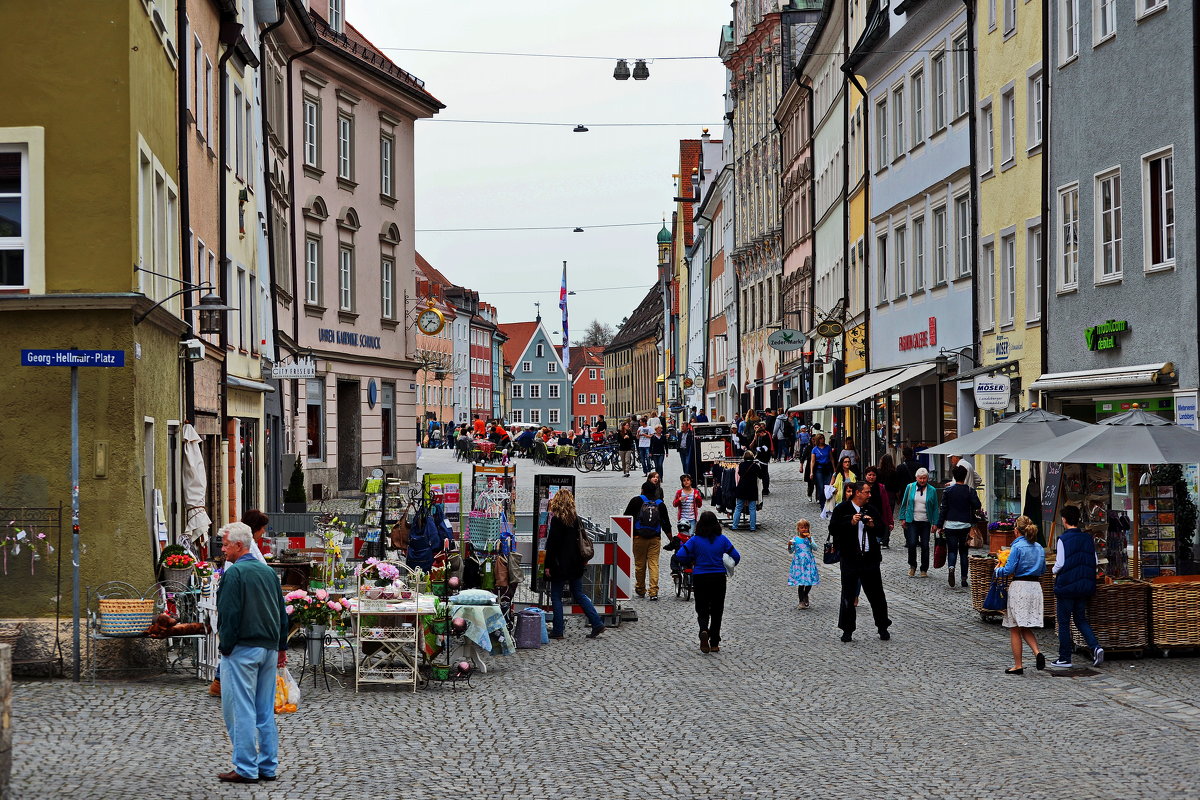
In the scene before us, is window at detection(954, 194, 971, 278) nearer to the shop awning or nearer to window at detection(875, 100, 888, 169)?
the shop awning

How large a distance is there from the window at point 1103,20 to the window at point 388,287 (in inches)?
906

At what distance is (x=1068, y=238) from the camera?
85.6 ft

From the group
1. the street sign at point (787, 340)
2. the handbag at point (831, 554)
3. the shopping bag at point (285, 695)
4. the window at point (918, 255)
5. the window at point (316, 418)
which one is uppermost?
the window at point (918, 255)

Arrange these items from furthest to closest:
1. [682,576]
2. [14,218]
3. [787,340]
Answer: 1. [787,340]
2. [682,576]
3. [14,218]

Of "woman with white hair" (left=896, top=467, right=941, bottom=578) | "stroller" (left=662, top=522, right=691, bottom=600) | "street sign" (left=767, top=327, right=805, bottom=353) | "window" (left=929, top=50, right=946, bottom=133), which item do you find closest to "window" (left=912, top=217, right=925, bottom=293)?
"window" (left=929, top=50, right=946, bottom=133)

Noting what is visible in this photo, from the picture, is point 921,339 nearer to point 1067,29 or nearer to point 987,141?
point 987,141

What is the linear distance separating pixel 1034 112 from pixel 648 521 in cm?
1143

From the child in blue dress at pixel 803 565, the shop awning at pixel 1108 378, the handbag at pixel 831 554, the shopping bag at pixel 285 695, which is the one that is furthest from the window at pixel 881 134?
the shopping bag at pixel 285 695

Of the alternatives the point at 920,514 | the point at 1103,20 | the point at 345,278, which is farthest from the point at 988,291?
the point at 345,278

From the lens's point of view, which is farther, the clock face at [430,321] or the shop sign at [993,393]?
the clock face at [430,321]

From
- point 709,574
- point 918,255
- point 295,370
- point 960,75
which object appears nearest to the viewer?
point 709,574

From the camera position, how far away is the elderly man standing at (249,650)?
10312mm

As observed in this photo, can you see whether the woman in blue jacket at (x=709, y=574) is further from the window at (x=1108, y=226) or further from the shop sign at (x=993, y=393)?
the window at (x=1108, y=226)

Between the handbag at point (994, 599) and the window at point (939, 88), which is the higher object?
the window at point (939, 88)
